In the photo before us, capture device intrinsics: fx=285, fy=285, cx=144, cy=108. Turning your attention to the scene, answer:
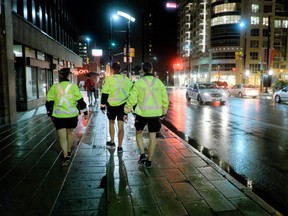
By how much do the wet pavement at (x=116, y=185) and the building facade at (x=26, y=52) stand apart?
4.33m

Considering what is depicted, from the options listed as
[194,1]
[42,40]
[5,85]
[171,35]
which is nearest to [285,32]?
[194,1]

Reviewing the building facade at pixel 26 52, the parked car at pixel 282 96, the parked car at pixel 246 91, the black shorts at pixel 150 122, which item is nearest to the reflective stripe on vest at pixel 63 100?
the black shorts at pixel 150 122

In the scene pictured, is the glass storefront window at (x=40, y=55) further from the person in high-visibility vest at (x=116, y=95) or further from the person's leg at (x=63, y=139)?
the person's leg at (x=63, y=139)

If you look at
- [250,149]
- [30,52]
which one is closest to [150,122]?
[250,149]

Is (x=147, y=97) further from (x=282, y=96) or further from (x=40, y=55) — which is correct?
(x=282, y=96)

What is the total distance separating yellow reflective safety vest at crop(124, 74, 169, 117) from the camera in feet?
18.0

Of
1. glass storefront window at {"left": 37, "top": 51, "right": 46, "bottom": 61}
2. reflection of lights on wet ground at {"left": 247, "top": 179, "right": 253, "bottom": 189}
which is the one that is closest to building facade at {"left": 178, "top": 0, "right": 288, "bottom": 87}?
glass storefront window at {"left": 37, "top": 51, "right": 46, "bottom": 61}

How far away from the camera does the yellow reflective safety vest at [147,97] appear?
18.0 feet

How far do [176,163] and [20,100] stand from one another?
12597mm

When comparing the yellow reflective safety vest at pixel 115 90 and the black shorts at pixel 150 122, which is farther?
the yellow reflective safety vest at pixel 115 90

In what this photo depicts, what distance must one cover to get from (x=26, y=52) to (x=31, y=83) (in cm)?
197

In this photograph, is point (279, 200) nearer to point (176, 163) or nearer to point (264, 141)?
point (176, 163)

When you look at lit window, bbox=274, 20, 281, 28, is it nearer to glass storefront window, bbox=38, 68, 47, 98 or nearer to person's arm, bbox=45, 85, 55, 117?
glass storefront window, bbox=38, 68, 47, 98

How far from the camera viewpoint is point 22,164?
230 inches
